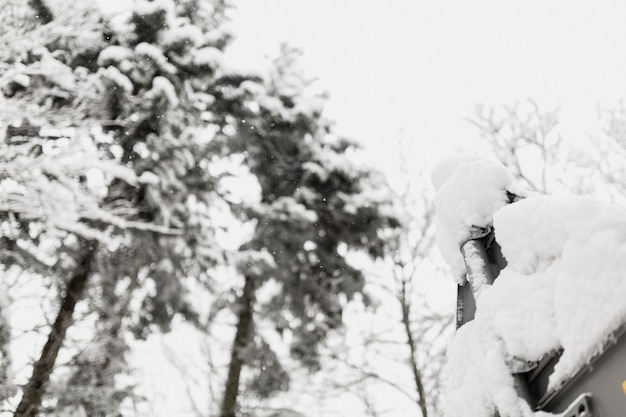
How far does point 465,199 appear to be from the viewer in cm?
294

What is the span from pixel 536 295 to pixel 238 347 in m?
7.94

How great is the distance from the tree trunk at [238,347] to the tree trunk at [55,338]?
307 centimetres

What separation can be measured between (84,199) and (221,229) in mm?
3459

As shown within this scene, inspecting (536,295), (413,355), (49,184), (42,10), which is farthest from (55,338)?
(536,295)

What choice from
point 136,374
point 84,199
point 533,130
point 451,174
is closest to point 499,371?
point 451,174

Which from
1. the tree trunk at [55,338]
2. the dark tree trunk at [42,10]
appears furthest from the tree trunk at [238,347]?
the dark tree trunk at [42,10]

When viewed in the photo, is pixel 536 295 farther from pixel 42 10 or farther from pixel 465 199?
pixel 42 10

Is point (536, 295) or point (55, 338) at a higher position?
point (55, 338)

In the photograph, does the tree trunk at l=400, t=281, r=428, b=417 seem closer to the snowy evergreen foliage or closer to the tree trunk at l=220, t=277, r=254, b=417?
the snowy evergreen foliage

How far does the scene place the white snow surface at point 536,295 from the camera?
1672 millimetres

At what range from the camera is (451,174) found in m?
3.27

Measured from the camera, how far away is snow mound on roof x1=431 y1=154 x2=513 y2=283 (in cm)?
A: 281

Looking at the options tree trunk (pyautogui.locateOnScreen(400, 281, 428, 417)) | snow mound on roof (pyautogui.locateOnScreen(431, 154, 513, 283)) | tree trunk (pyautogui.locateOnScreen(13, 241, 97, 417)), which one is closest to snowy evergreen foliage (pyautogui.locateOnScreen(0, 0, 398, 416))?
tree trunk (pyautogui.locateOnScreen(13, 241, 97, 417))

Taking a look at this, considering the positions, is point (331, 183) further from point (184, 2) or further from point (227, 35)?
point (184, 2)
